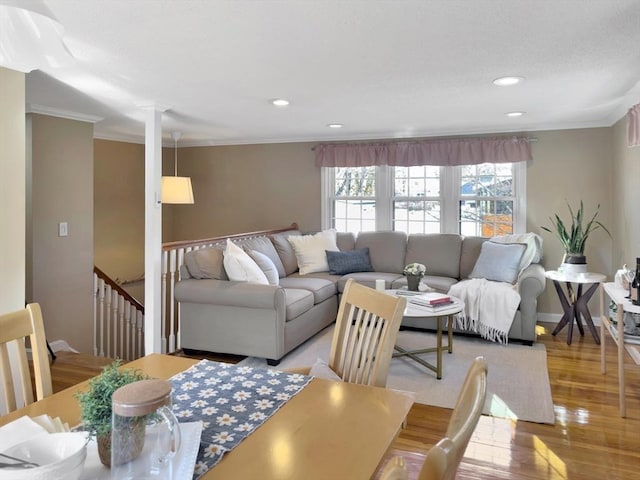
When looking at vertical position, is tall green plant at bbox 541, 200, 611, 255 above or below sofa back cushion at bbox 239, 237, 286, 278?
above

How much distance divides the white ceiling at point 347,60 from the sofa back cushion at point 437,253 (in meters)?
1.35

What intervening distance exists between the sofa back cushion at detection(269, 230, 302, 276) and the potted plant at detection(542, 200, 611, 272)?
2811 millimetres

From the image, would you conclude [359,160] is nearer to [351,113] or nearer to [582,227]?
[351,113]

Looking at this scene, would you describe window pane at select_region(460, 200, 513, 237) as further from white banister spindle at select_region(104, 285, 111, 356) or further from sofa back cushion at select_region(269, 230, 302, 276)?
white banister spindle at select_region(104, 285, 111, 356)

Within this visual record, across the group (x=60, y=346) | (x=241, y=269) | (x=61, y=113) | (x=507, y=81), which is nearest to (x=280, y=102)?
(x=241, y=269)

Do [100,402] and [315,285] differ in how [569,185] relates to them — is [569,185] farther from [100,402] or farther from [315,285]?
[100,402]

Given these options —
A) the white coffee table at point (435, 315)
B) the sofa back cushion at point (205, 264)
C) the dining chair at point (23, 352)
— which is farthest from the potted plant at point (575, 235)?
the dining chair at point (23, 352)

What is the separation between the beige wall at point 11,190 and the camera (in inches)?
112

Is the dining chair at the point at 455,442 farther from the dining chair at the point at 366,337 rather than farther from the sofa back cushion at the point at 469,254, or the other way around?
the sofa back cushion at the point at 469,254

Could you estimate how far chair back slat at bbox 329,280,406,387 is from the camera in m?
1.64

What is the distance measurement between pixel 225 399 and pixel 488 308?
137 inches

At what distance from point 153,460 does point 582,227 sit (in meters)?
5.29

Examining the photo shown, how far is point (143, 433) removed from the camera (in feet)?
3.13

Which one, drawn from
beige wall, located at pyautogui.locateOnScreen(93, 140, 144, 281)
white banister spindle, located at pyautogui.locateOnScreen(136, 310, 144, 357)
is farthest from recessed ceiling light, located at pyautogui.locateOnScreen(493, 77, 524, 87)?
beige wall, located at pyautogui.locateOnScreen(93, 140, 144, 281)
